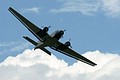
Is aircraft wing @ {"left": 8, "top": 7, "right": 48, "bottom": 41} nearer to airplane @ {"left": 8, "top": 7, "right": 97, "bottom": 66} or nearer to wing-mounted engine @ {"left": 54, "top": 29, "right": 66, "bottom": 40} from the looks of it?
airplane @ {"left": 8, "top": 7, "right": 97, "bottom": 66}

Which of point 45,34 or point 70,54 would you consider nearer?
point 45,34

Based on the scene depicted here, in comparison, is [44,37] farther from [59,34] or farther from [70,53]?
[70,53]

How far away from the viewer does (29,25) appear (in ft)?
446

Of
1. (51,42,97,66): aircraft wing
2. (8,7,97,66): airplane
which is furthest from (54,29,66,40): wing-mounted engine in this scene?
(51,42,97,66): aircraft wing

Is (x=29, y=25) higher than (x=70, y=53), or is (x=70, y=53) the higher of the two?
(x=70, y=53)

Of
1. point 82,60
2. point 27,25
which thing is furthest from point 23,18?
point 82,60

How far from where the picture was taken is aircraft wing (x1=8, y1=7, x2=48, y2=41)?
443ft

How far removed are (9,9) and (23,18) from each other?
14.0 ft

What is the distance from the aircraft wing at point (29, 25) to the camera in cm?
13500

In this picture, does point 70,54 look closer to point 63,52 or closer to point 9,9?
point 63,52

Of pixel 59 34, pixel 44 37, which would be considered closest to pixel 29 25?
pixel 44 37

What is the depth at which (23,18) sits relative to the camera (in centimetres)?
13512

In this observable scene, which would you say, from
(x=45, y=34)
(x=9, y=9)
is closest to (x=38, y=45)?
(x=45, y=34)

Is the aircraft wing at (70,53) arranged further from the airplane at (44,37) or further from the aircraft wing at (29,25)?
the aircraft wing at (29,25)
